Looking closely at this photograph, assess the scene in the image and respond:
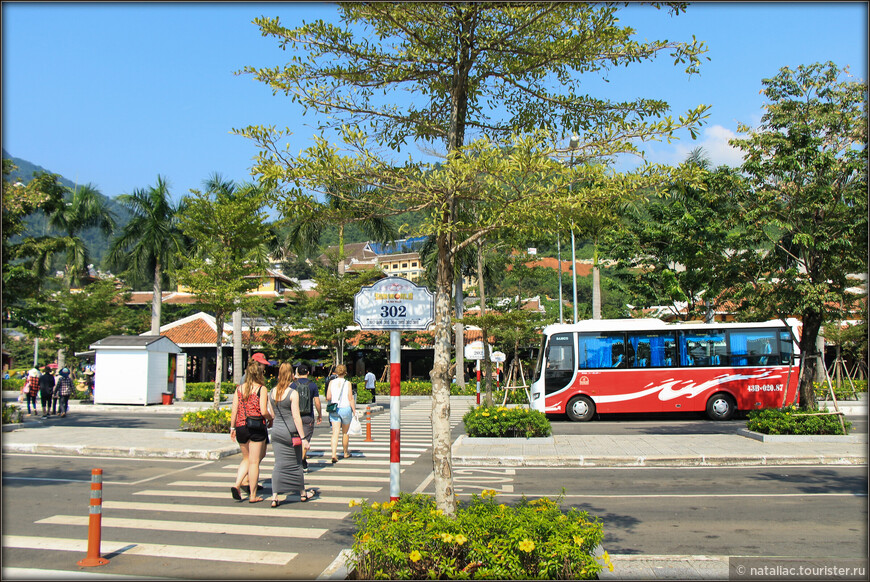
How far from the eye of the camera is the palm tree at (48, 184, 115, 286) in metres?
39.5

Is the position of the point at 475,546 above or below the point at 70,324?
below

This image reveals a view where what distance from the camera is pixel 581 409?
21547 mm

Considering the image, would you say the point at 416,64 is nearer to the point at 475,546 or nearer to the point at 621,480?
the point at 475,546

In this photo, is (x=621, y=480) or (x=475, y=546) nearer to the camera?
(x=475, y=546)

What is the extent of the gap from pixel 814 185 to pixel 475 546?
13.2 metres

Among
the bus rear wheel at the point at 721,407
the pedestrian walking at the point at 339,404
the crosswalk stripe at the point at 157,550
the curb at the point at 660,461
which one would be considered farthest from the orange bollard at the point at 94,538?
the bus rear wheel at the point at 721,407

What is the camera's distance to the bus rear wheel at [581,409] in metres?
21.4

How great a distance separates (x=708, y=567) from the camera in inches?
223

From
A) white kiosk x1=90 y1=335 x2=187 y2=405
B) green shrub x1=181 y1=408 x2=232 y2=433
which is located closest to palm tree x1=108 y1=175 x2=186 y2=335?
white kiosk x1=90 y1=335 x2=187 y2=405

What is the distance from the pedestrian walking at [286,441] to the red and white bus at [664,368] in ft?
45.6

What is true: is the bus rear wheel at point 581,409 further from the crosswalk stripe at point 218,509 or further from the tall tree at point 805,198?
the crosswalk stripe at point 218,509

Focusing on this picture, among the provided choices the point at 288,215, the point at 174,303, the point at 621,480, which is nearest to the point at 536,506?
the point at 288,215

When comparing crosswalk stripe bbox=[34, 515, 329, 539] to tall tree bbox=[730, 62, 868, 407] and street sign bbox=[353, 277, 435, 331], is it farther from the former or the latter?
tall tree bbox=[730, 62, 868, 407]

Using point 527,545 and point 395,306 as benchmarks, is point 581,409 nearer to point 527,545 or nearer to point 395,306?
point 395,306
